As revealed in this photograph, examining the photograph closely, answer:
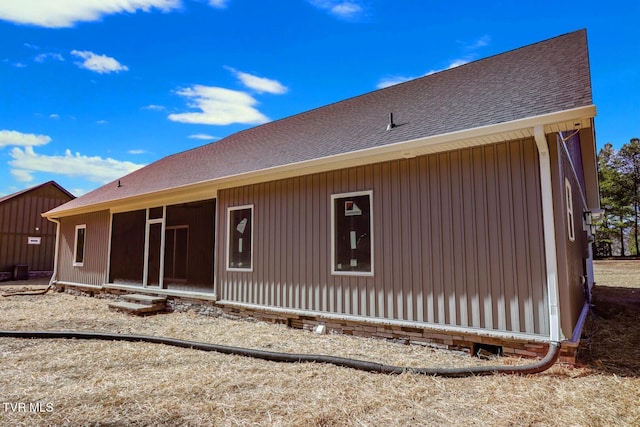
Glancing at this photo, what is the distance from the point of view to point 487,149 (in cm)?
443

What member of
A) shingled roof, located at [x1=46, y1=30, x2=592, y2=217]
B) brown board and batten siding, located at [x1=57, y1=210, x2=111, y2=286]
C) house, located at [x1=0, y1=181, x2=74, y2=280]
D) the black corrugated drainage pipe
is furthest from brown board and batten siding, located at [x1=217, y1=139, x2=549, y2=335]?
house, located at [x1=0, y1=181, x2=74, y2=280]

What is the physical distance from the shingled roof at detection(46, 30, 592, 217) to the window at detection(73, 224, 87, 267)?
104 inches

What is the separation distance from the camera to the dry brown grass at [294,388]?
8.82 feet

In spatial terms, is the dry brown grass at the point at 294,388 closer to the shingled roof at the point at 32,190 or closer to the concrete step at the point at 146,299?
the concrete step at the point at 146,299

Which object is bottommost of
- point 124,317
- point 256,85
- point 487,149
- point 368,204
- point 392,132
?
point 124,317

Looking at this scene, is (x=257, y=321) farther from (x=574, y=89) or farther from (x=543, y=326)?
(x=574, y=89)

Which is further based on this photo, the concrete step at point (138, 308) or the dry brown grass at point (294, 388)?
the concrete step at point (138, 308)

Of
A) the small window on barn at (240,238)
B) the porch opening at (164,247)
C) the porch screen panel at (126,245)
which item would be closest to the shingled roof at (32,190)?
the porch opening at (164,247)

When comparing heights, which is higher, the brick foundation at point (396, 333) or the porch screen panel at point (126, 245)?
the porch screen panel at point (126, 245)

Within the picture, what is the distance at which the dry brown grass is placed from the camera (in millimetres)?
2689

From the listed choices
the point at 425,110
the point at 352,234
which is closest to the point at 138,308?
the point at 352,234

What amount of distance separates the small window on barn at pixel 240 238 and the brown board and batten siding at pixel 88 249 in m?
5.50

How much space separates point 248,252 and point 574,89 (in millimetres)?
5540

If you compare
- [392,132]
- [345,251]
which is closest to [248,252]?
[345,251]
